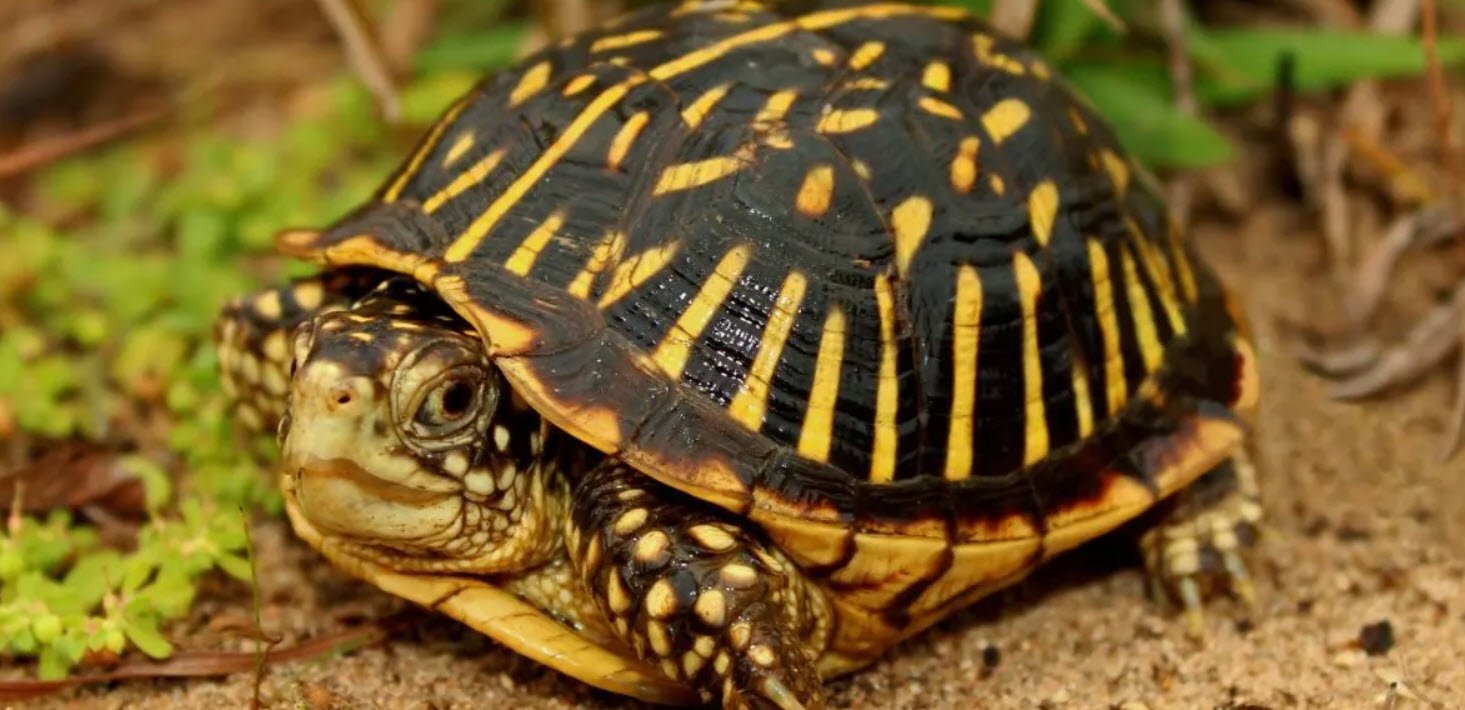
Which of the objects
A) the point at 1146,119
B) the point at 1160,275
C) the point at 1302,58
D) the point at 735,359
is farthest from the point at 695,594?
the point at 1302,58

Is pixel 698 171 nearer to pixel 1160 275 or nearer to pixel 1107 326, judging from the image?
pixel 1107 326

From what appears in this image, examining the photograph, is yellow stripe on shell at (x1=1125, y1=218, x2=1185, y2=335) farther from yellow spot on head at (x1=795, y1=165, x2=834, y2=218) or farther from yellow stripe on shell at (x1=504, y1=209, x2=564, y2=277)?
yellow stripe on shell at (x1=504, y1=209, x2=564, y2=277)

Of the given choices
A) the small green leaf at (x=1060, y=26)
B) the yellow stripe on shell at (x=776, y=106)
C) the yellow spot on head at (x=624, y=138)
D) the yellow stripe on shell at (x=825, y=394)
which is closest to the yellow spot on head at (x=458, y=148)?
the yellow spot on head at (x=624, y=138)

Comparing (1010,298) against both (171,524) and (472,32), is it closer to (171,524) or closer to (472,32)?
(171,524)

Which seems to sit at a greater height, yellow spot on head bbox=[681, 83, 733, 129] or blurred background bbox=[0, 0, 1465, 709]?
yellow spot on head bbox=[681, 83, 733, 129]

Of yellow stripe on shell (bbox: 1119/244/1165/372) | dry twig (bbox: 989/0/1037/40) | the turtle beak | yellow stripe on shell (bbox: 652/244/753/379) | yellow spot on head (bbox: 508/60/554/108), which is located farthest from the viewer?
dry twig (bbox: 989/0/1037/40)

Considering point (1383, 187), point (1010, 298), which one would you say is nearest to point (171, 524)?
point (1010, 298)

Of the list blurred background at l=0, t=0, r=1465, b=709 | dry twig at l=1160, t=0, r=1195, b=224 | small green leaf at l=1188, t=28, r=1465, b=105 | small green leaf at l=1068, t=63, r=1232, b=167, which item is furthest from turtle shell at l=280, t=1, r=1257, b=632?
small green leaf at l=1188, t=28, r=1465, b=105

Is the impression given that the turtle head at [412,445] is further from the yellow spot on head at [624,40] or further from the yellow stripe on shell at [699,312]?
the yellow spot on head at [624,40]
